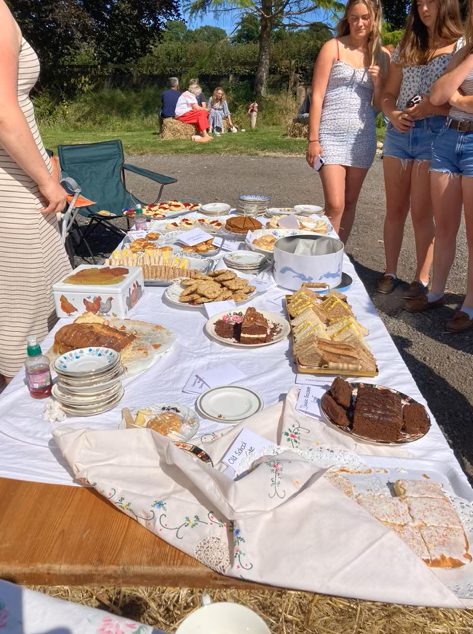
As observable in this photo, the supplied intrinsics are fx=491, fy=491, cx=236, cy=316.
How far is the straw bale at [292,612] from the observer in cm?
134

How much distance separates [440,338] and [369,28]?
7.37 ft

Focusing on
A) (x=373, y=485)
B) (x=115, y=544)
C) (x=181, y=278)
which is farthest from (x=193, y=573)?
(x=181, y=278)

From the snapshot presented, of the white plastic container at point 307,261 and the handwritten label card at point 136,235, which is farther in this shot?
the handwritten label card at point 136,235

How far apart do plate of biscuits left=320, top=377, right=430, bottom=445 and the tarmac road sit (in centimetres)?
128

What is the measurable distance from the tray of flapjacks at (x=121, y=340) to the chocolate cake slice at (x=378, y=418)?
2.36ft

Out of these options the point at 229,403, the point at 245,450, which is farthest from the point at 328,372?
the point at 245,450

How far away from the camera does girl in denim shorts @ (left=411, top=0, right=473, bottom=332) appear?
2982mm

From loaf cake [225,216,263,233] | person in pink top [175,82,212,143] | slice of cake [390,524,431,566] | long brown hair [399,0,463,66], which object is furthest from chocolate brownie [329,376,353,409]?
person in pink top [175,82,212,143]

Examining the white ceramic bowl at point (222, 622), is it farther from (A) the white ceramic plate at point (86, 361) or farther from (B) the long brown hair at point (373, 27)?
(B) the long brown hair at point (373, 27)

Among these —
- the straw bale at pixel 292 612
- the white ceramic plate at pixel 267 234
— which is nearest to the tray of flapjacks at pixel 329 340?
the straw bale at pixel 292 612

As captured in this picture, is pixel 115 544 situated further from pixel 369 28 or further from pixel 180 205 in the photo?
pixel 369 28

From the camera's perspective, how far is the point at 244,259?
104 inches

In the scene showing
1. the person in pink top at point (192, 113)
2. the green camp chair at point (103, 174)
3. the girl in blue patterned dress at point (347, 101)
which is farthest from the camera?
the person in pink top at point (192, 113)

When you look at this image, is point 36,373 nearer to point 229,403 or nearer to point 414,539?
point 229,403
